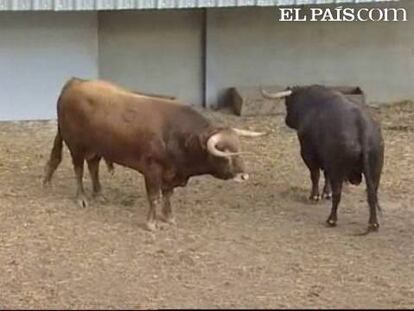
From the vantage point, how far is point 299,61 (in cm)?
1505

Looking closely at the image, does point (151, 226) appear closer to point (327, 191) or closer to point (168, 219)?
point (168, 219)

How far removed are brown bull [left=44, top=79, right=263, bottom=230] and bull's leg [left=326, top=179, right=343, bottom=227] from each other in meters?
0.84

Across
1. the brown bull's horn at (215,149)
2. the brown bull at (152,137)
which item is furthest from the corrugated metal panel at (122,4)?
the brown bull's horn at (215,149)

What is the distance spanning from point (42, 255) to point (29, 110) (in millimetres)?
5190

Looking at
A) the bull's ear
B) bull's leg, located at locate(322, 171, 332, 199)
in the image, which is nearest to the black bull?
bull's leg, located at locate(322, 171, 332, 199)

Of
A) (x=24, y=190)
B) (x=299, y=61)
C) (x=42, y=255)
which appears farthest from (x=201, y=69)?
(x=42, y=255)

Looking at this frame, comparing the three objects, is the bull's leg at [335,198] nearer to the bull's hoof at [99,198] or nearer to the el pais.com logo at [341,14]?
the bull's hoof at [99,198]

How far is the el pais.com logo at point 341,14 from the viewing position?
48.7ft

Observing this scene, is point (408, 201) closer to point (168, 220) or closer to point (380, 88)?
point (168, 220)

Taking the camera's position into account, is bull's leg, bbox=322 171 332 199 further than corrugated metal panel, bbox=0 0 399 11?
No

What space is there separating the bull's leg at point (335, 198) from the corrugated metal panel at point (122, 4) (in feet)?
13.6

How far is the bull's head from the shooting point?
9.23m

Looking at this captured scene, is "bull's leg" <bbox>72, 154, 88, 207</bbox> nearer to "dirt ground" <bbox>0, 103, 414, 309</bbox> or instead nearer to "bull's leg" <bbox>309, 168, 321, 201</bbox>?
"dirt ground" <bbox>0, 103, 414, 309</bbox>

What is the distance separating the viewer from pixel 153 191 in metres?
9.65
